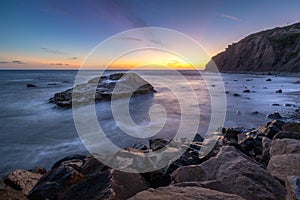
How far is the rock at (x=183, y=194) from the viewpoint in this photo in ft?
6.35

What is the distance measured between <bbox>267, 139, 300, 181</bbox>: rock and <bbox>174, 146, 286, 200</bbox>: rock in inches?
8.8

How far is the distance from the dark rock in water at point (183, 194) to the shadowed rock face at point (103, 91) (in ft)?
36.2

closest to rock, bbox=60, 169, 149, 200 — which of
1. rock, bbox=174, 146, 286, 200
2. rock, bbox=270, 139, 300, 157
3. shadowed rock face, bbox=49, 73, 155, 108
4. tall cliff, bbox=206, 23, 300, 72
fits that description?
rock, bbox=174, 146, 286, 200

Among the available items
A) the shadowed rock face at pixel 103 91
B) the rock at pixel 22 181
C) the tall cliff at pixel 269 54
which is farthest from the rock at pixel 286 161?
the tall cliff at pixel 269 54

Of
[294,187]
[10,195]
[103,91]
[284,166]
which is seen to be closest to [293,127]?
[284,166]

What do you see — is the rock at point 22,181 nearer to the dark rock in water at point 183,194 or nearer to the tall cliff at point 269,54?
the dark rock in water at point 183,194

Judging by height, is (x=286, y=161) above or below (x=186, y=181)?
above

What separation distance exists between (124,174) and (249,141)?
3316mm

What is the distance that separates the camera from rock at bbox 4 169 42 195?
3.12 metres

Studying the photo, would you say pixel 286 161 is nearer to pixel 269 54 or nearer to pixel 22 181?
pixel 22 181

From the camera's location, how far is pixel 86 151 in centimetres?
571

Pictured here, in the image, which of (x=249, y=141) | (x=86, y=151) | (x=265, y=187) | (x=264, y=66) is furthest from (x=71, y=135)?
(x=264, y=66)

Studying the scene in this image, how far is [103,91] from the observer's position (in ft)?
47.8

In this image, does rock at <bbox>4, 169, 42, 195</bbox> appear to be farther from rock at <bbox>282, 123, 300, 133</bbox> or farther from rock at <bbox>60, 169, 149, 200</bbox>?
rock at <bbox>282, 123, 300, 133</bbox>
